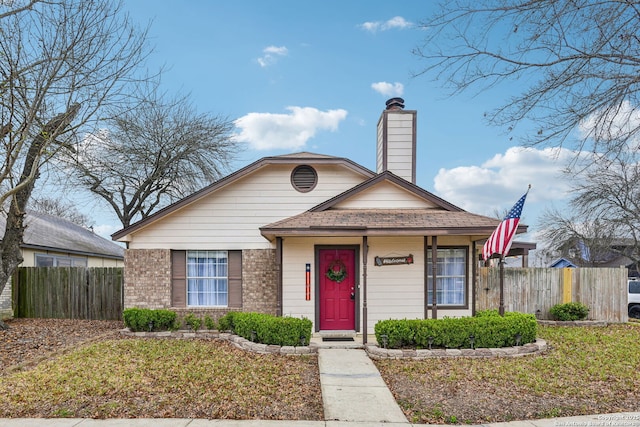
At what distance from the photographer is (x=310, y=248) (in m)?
10.4

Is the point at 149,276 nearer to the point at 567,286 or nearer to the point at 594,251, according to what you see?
the point at 567,286

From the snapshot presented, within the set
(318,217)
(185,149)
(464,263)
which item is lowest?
(464,263)

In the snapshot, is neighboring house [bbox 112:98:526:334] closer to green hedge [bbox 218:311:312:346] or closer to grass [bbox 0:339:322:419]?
green hedge [bbox 218:311:312:346]

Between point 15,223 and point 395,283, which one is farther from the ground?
point 15,223

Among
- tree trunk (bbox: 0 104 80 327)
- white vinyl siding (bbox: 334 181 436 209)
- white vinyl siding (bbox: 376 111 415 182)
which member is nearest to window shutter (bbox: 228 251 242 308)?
white vinyl siding (bbox: 334 181 436 209)

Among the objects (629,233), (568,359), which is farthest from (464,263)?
(629,233)

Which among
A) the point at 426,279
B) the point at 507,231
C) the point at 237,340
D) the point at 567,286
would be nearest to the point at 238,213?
the point at 237,340

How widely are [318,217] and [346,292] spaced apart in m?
2.15

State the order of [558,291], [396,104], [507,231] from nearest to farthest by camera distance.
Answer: [507,231] < [396,104] < [558,291]

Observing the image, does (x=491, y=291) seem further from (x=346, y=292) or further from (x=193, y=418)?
(x=193, y=418)

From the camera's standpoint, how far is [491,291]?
44.2ft

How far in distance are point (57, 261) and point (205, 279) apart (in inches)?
413

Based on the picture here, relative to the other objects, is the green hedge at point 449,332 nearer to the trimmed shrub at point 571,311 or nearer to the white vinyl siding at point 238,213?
the white vinyl siding at point 238,213

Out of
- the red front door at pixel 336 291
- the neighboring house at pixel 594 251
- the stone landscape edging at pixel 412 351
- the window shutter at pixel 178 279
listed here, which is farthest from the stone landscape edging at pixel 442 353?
the neighboring house at pixel 594 251
